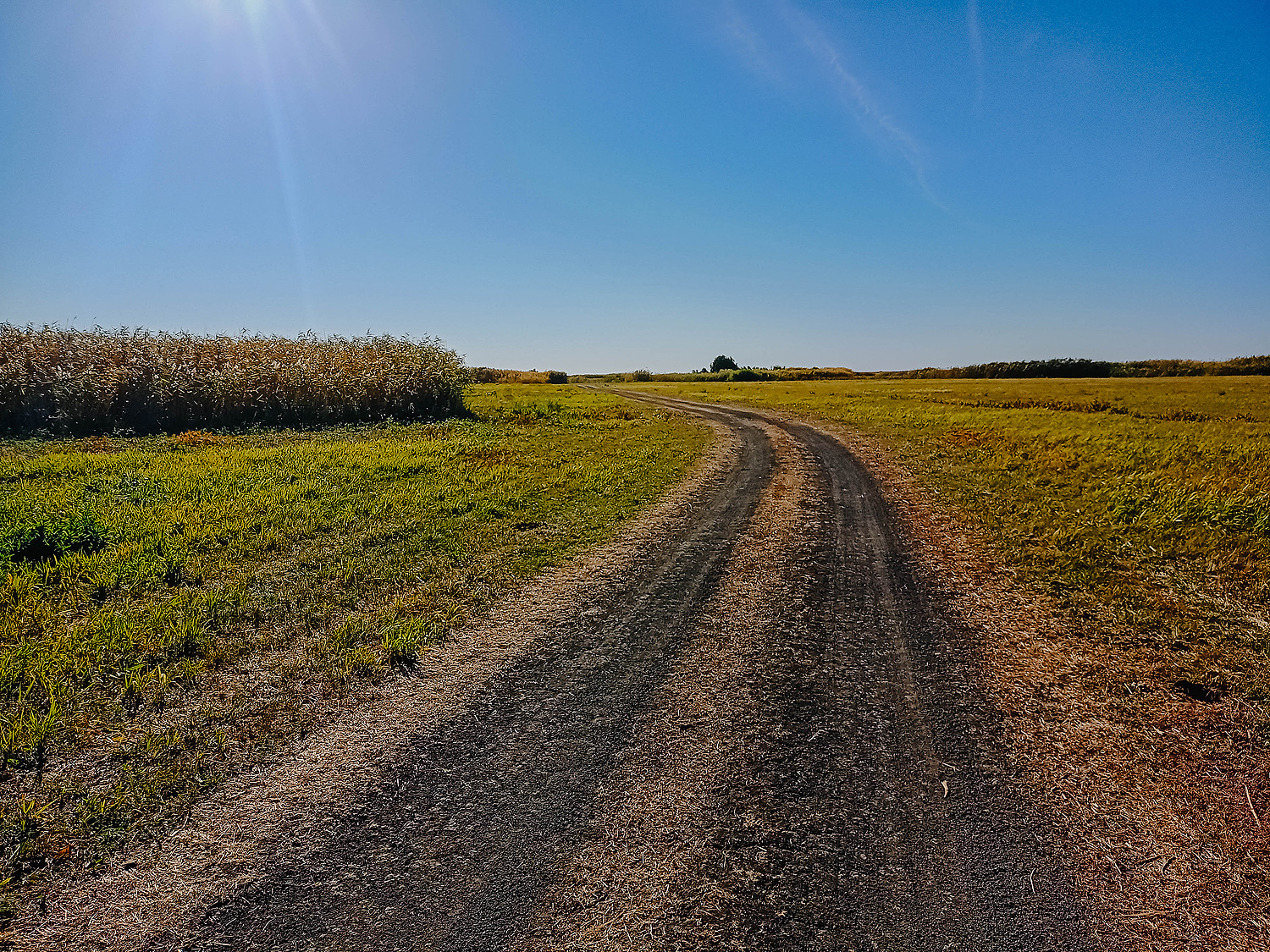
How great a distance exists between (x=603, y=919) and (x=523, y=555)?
6.32m

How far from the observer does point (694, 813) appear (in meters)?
3.92

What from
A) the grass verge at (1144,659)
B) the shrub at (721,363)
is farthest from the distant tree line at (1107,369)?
the grass verge at (1144,659)

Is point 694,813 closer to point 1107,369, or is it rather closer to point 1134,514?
point 1134,514

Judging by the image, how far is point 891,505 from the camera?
1202cm

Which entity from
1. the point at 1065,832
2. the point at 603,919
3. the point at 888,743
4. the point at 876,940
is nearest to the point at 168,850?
the point at 603,919

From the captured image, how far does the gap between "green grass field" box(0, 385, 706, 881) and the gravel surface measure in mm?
1429

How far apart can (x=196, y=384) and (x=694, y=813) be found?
25973 mm

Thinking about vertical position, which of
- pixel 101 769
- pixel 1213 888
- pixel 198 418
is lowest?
pixel 1213 888

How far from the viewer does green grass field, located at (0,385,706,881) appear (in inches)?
170

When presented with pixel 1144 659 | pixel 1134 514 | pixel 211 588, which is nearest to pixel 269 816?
pixel 211 588

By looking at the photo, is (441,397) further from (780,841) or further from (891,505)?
(780,841)

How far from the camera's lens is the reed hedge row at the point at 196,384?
66.5ft

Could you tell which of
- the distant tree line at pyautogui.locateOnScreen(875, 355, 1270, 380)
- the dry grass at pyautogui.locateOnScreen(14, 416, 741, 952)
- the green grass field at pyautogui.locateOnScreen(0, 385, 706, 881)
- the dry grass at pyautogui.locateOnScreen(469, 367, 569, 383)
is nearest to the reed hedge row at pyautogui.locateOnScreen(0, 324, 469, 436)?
the green grass field at pyautogui.locateOnScreen(0, 385, 706, 881)

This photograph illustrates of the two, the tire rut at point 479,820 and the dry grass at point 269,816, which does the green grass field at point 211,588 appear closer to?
the dry grass at point 269,816
